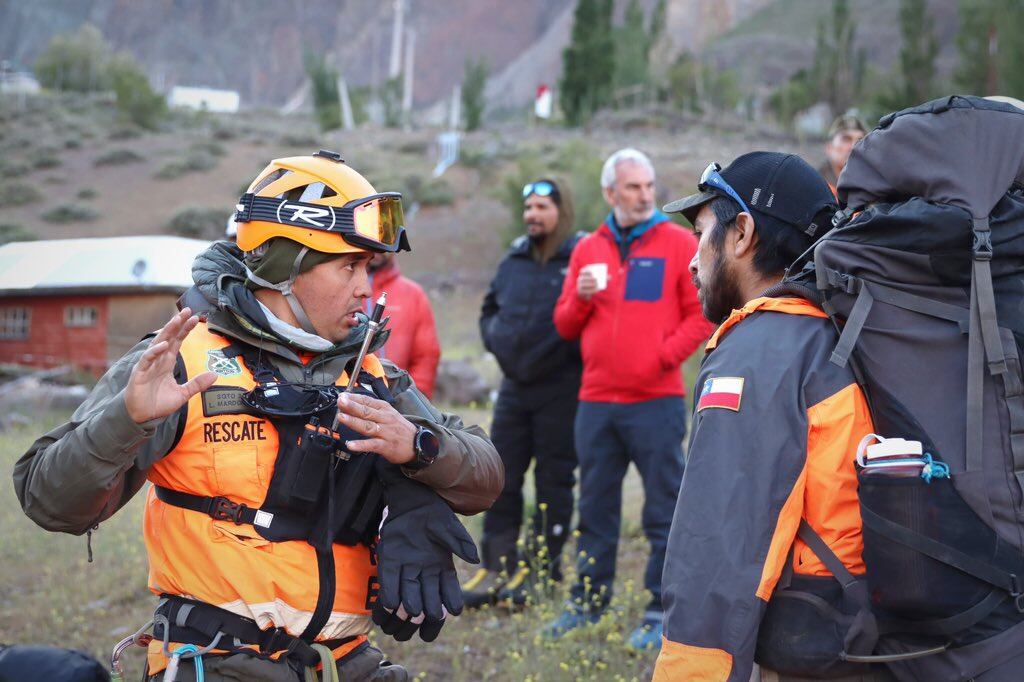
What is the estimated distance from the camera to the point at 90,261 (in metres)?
4.30

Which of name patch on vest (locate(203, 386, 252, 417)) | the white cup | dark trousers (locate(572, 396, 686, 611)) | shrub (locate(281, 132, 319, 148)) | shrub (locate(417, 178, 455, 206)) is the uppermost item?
shrub (locate(281, 132, 319, 148))

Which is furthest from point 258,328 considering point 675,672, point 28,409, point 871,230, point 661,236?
point 28,409

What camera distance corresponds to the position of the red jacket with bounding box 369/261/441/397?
6691 millimetres

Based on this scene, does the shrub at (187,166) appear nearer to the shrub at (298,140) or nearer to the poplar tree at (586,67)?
the shrub at (298,140)

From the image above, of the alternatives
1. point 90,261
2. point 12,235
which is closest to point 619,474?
point 90,261

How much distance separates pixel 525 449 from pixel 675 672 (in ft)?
14.5

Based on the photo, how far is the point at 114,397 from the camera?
8.46ft

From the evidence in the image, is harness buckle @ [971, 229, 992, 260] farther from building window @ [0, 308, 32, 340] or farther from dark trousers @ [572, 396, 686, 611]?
building window @ [0, 308, 32, 340]

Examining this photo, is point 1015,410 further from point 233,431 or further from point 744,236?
point 233,431

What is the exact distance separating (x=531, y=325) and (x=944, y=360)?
438 cm

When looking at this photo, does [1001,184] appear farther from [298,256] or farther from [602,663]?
[602,663]

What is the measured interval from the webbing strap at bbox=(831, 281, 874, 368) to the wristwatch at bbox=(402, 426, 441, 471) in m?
1.07

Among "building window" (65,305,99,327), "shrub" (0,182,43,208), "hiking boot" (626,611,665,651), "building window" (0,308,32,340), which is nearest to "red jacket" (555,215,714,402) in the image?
"hiking boot" (626,611,665,651)

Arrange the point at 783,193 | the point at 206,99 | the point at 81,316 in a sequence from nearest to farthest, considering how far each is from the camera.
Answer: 1. the point at 783,193
2. the point at 81,316
3. the point at 206,99
